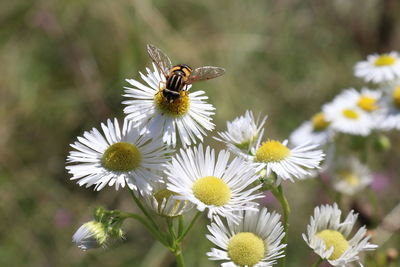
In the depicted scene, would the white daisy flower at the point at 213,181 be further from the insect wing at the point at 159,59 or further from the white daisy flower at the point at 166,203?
the insect wing at the point at 159,59

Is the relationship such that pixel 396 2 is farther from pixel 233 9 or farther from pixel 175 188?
pixel 175 188

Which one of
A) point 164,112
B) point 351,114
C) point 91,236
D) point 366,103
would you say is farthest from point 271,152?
point 366,103

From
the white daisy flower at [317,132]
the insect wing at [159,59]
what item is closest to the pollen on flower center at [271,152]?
the insect wing at [159,59]

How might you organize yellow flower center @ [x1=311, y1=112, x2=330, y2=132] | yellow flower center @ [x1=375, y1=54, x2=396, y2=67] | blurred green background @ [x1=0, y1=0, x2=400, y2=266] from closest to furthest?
yellow flower center @ [x1=375, y1=54, x2=396, y2=67]
yellow flower center @ [x1=311, y1=112, x2=330, y2=132]
blurred green background @ [x1=0, y1=0, x2=400, y2=266]

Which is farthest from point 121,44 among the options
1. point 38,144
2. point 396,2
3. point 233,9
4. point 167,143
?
point 167,143

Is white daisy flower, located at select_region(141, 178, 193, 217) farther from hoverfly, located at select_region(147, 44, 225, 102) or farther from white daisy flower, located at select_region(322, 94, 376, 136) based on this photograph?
white daisy flower, located at select_region(322, 94, 376, 136)

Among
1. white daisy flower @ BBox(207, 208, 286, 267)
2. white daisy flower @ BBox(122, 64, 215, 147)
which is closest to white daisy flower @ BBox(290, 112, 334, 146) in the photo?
white daisy flower @ BBox(122, 64, 215, 147)
